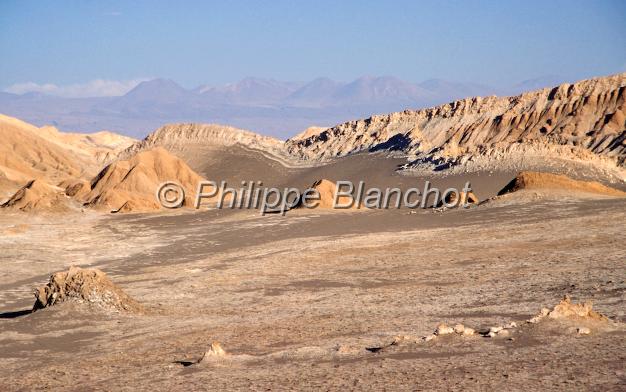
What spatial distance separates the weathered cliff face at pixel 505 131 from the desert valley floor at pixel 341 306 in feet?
71.4

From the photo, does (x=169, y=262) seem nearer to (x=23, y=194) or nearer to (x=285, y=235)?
(x=285, y=235)

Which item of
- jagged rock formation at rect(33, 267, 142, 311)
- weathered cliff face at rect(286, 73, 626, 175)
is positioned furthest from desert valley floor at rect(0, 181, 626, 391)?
weathered cliff face at rect(286, 73, 626, 175)

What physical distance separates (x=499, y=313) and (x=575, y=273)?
16.1ft

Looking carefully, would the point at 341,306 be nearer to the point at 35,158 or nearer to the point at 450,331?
the point at 450,331

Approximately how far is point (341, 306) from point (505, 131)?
60248mm

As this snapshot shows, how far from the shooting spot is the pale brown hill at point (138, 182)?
5791 centimetres

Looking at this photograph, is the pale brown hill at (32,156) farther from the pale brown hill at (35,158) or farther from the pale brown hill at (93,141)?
the pale brown hill at (93,141)

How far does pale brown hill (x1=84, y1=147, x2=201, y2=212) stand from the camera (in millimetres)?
57906

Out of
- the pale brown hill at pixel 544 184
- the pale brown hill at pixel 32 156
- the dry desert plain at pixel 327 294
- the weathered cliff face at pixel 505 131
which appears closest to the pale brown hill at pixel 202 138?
the weathered cliff face at pixel 505 131

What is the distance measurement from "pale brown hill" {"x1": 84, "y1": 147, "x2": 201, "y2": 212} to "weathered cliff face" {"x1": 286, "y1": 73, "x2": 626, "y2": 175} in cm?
1931

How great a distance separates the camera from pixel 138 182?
6462 cm

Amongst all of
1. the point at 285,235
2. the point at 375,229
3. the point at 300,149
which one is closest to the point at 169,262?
the point at 285,235

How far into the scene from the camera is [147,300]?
21.2 m

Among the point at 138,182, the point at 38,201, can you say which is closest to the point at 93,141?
the point at 138,182
